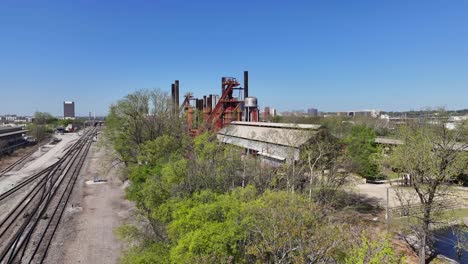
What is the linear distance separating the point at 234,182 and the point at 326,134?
390 inches

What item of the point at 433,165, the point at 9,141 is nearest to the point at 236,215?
the point at 433,165

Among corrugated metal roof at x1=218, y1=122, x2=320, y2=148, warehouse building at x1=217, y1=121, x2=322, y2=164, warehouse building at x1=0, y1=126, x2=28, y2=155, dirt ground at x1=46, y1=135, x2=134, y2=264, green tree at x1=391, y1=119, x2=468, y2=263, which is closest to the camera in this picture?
green tree at x1=391, y1=119, x2=468, y2=263

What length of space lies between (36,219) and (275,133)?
23703 mm

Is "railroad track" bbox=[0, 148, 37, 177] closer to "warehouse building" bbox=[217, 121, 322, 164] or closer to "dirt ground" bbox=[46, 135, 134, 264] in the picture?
"dirt ground" bbox=[46, 135, 134, 264]

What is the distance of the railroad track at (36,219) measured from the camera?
70.1 feet

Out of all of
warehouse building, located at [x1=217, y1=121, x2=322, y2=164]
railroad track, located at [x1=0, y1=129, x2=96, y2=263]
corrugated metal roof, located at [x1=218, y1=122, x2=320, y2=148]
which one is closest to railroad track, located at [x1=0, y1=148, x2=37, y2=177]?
railroad track, located at [x1=0, y1=129, x2=96, y2=263]

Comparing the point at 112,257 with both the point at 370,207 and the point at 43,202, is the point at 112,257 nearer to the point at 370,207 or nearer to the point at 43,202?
the point at 43,202

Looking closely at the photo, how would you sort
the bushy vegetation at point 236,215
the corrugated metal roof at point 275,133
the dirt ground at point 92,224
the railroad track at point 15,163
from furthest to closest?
the railroad track at point 15,163
the corrugated metal roof at point 275,133
the dirt ground at point 92,224
the bushy vegetation at point 236,215

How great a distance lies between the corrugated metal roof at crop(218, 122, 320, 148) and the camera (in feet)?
85.7

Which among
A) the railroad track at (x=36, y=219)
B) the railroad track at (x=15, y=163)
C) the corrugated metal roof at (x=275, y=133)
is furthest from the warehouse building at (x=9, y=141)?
the corrugated metal roof at (x=275, y=133)

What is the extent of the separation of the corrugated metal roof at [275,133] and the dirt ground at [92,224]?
51.6 feet

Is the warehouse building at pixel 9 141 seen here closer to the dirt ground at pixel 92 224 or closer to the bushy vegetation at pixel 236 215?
the dirt ground at pixel 92 224

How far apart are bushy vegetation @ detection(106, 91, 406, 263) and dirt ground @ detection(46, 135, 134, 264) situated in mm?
3047

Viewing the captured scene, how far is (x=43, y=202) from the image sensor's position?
3362cm
